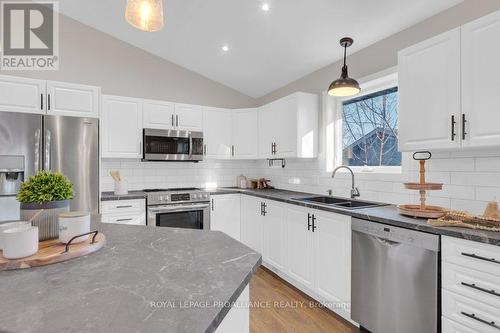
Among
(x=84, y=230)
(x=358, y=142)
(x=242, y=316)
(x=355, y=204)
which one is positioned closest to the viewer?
(x=242, y=316)

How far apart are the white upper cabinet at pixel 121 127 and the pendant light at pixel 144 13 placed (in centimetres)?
220

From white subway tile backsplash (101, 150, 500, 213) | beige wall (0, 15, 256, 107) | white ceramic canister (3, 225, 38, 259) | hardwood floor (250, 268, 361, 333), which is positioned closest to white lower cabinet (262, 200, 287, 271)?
hardwood floor (250, 268, 361, 333)

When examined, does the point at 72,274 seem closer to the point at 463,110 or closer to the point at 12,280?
the point at 12,280

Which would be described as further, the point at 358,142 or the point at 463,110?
the point at 358,142

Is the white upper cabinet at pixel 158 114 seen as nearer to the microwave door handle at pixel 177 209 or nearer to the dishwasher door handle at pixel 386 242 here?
the microwave door handle at pixel 177 209

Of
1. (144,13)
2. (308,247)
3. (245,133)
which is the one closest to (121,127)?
(245,133)

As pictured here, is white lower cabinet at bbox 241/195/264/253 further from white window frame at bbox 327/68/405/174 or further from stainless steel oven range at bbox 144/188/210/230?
white window frame at bbox 327/68/405/174

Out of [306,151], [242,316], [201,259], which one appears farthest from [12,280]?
[306,151]

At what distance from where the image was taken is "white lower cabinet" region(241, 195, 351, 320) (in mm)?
2238

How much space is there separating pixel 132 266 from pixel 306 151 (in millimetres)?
2654

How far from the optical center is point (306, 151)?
10.9 feet

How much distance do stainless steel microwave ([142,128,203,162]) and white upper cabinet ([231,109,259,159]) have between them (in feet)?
1.92

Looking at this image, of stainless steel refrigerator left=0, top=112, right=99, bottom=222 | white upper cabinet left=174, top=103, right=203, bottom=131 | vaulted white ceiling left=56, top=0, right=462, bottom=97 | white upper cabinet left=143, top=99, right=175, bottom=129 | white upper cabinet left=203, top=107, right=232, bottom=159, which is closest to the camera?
vaulted white ceiling left=56, top=0, right=462, bottom=97

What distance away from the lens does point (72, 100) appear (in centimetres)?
286
